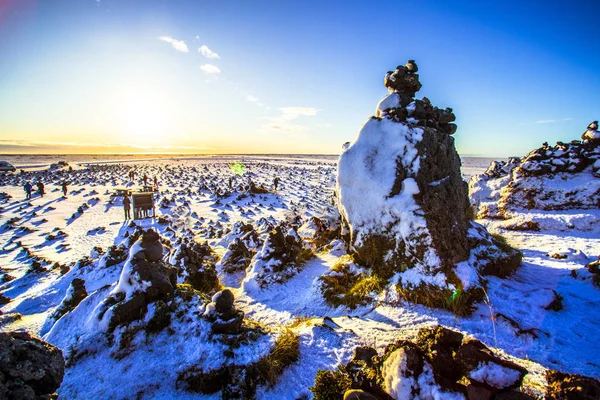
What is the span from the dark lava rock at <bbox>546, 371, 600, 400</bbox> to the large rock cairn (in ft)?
10.5

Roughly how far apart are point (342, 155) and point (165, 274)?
18.3 feet

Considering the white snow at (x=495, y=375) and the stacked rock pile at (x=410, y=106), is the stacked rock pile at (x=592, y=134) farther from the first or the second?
the white snow at (x=495, y=375)

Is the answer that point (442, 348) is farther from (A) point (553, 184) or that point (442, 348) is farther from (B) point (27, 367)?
(A) point (553, 184)

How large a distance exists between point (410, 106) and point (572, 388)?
6.77 meters

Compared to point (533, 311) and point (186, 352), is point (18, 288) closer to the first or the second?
point (186, 352)

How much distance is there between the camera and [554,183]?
39.8ft

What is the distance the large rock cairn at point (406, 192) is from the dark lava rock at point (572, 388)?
3.22 metres

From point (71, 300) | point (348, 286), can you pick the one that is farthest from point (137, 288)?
point (348, 286)

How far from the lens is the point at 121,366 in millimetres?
4410

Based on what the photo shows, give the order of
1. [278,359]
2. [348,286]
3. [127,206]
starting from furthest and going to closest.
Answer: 1. [127,206]
2. [348,286]
3. [278,359]

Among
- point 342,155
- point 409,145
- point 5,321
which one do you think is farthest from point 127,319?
point 409,145

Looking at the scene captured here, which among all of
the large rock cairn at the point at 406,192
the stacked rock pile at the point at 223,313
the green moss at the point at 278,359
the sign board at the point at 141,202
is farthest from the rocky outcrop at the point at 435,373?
the sign board at the point at 141,202

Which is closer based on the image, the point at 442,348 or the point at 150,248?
the point at 442,348

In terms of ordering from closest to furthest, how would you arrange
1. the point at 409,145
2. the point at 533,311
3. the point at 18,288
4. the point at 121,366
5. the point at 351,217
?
the point at 121,366
the point at 533,311
the point at 409,145
the point at 351,217
the point at 18,288
